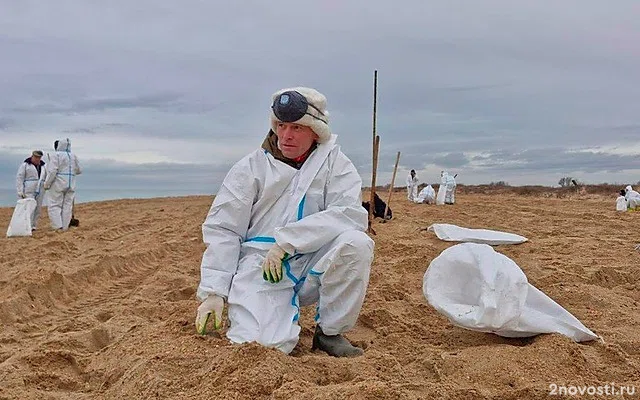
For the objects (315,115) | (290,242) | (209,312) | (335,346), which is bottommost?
(335,346)

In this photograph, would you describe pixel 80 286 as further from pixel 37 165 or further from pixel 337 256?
pixel 37 165

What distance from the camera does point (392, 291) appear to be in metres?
4.19

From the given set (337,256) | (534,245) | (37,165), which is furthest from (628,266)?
(37,165)

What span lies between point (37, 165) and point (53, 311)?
733 cm

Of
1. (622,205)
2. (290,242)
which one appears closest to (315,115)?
(290,242)

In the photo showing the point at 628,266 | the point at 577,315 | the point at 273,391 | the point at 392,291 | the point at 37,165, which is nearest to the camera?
the point at 273,391

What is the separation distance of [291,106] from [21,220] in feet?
26.0

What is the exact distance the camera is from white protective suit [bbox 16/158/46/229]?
1043 centimetres

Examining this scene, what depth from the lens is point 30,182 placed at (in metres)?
10.5

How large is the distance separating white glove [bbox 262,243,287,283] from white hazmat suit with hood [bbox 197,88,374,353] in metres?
0.03

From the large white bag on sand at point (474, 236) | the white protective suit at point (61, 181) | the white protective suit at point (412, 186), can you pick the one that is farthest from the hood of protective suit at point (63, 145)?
the white protective suit at point (412, 186)

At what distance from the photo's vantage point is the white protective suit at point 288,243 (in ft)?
9.25

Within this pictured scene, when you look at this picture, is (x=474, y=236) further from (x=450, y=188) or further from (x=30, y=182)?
(x=450, y=188)

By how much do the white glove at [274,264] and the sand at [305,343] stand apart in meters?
0.36
